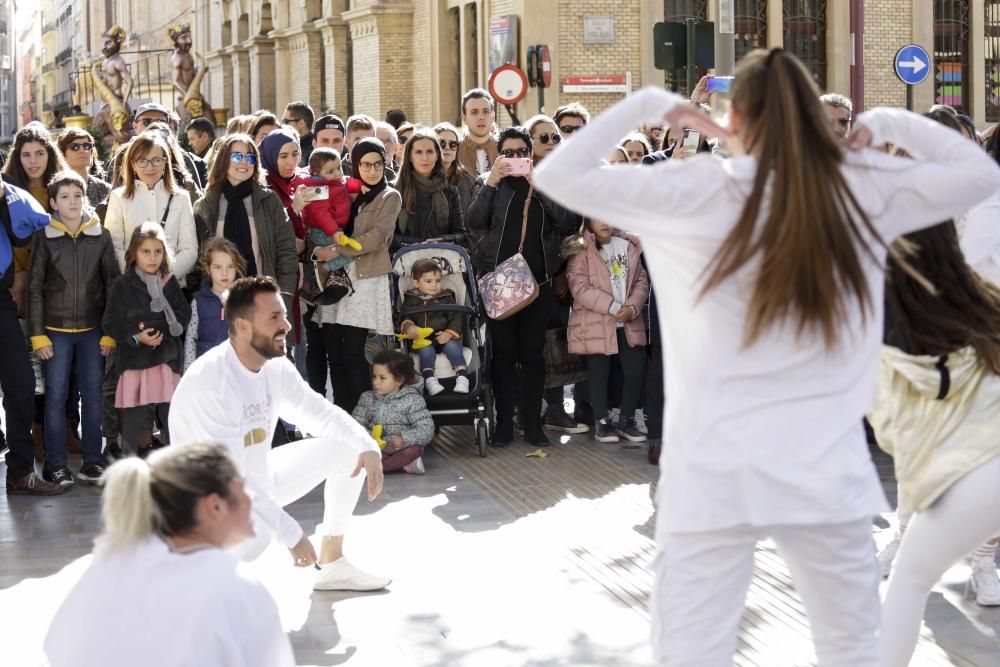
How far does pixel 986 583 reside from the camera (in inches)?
261

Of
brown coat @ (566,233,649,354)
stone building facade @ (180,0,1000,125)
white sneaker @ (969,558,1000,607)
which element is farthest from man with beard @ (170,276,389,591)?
stone building facade @ (180,0,1000,125)

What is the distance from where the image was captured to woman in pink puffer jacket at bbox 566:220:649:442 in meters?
10.7

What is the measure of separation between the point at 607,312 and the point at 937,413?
6.09 meters

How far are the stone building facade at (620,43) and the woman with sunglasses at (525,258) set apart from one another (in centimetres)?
1582

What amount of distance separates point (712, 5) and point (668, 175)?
1004 inches

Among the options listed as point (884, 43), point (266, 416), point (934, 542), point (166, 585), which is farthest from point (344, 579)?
point (884, 43)

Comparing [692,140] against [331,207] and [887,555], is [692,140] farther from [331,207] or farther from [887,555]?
[887,555]

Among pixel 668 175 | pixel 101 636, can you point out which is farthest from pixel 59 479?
pixel 668 175

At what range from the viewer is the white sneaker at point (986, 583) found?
6613 millimetres

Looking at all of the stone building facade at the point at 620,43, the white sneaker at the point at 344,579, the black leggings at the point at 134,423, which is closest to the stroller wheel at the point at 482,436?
the black leggings at the point at 134,423

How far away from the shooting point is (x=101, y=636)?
3.56m

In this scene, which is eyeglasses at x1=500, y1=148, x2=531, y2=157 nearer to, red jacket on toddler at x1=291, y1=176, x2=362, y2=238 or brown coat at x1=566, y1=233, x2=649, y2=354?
brown coat at x1=566, y1=233, x2=649, y2=354

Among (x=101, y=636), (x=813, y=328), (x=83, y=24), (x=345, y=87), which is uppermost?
(x=83, y=24)

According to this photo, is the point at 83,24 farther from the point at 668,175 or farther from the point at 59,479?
the point at 668,175
